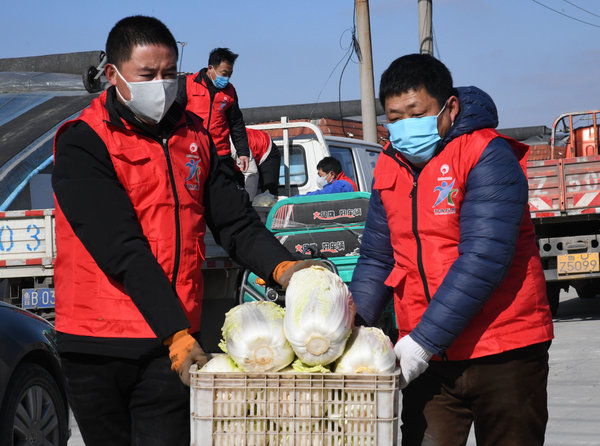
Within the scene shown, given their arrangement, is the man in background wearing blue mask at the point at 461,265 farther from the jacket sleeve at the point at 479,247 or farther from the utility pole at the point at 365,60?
the utility pole at the point at 365,60

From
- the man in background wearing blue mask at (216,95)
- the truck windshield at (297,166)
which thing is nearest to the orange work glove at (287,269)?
the man in background wearing blue mask at (216,95)

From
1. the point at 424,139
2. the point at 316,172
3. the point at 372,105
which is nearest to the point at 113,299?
the point at 424,139

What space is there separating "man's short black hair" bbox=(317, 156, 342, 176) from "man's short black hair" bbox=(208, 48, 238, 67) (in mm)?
1924

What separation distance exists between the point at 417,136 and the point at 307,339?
103cm

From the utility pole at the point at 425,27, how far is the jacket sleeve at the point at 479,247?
16113 mm

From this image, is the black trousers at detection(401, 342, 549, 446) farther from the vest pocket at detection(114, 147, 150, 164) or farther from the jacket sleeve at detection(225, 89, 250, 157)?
the jacket sleeve at detection(225, 89, 250, 157)

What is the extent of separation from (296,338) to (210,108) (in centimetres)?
717

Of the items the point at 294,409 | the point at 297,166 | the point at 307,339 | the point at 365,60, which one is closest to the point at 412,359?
the point at 307,339

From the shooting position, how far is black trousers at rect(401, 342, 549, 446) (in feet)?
11.5

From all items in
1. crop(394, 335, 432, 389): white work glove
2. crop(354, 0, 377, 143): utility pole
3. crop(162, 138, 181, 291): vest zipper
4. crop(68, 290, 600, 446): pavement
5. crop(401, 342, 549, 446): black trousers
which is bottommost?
crop(68, 290, 600, 446): pavement

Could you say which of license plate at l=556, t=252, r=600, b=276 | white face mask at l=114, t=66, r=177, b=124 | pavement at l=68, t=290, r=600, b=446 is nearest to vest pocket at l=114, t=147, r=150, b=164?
white face mask at l=114, t=66, r=177, b=124

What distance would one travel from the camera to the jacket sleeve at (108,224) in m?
3.17

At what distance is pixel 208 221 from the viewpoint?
380cm

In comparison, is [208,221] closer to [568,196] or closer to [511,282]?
[511,282]
